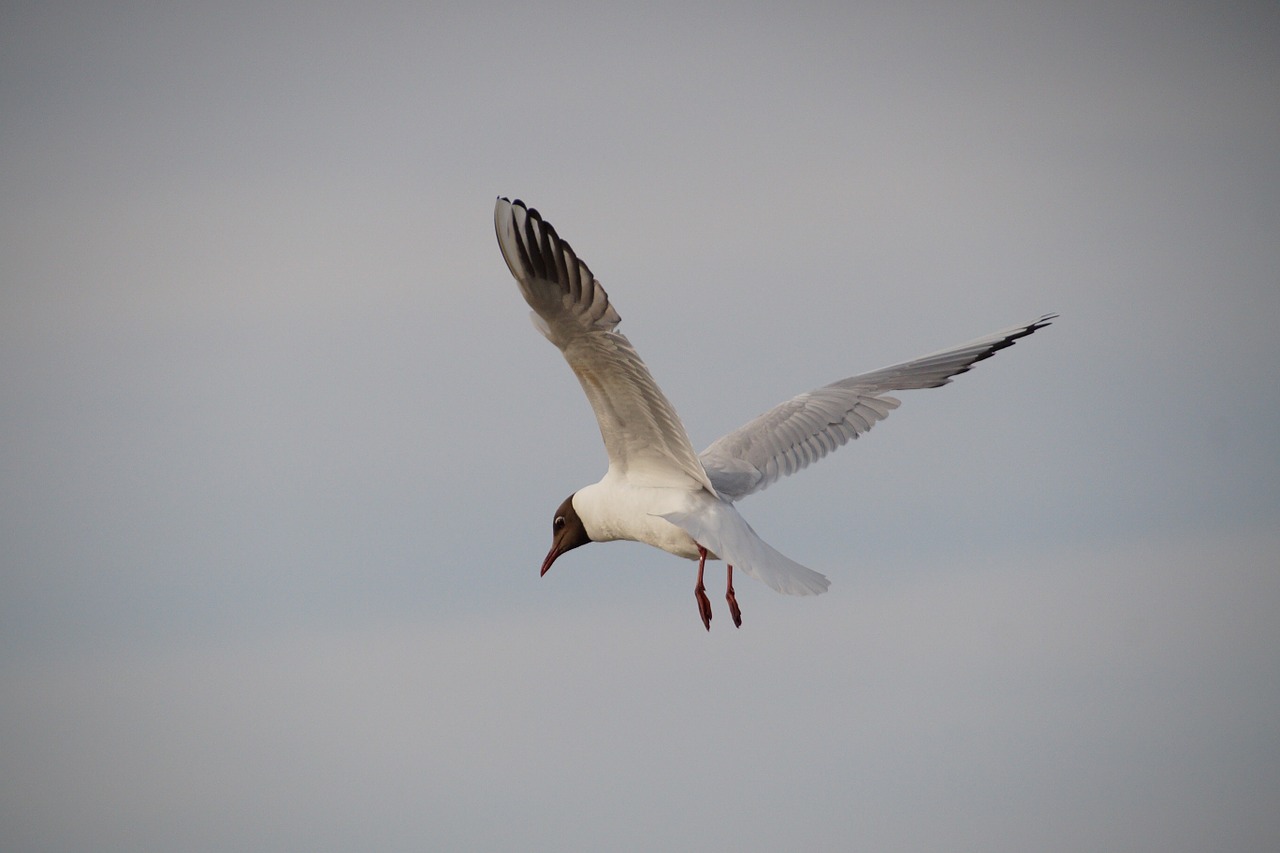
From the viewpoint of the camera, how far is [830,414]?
36.8 ft

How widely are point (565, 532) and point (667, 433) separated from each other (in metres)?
1.99

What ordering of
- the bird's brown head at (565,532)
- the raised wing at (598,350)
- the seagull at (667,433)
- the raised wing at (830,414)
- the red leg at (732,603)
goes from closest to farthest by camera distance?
the raised wing at (598,350) < the seagull at (667,433) < the red leg at (732,603) < the bird's brown head at (565,532) < the raised wing at (830,414)

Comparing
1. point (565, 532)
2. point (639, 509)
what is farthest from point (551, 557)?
point (639, 509)

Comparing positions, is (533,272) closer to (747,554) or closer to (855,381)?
(747,554)

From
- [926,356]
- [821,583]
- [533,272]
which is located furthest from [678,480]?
[926,356]

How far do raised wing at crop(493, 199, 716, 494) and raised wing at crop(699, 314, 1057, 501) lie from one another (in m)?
1.37

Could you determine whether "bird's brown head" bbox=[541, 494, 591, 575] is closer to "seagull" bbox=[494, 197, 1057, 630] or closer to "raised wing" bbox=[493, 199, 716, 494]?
"seagull" bbox=[494, 197, 1057, 630]

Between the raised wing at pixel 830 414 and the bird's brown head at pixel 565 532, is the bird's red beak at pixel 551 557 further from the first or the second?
the raised wing at pixel 830 414

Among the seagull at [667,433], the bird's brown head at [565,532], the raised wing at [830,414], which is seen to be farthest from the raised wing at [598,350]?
the raised wing at [830,414]

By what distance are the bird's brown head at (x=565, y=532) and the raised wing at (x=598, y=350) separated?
1.17 m

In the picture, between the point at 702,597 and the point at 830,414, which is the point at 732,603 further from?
the point at 830,414

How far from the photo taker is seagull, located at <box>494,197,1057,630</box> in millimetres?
7707

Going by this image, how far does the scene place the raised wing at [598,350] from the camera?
299 inches

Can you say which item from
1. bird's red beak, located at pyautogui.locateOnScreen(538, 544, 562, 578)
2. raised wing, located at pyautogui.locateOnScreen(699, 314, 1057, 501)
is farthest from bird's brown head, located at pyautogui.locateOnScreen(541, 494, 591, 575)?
raised wing, located at pyautogui.locateOnScreen(699, 314, 1057, 501)
